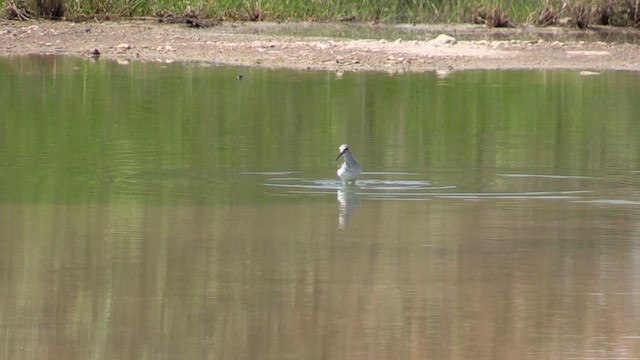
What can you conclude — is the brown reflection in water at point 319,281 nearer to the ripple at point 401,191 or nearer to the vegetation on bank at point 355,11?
the ripple at point 401,191

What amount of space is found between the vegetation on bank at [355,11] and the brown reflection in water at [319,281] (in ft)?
45.9

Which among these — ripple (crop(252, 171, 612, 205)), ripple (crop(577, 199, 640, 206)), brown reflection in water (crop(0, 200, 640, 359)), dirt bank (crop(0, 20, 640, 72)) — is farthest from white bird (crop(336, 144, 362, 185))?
dirt bank (crop(0, 20, 640, 72))

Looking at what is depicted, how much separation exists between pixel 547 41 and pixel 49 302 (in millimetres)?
15351

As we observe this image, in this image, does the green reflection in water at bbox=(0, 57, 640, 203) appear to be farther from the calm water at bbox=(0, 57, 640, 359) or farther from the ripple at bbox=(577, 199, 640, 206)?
the ripple at bbox=(577, 199, 640, 206)

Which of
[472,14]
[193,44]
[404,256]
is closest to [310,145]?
[404,256]

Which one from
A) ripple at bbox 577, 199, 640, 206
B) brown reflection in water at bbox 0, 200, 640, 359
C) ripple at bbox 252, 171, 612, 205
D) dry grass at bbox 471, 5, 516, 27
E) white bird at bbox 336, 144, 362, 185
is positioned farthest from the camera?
dry grass at bbox 471, 5, 516, 27

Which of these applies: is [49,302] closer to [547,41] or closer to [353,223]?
[353,223]

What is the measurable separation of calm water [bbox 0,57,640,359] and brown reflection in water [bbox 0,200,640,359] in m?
0.02

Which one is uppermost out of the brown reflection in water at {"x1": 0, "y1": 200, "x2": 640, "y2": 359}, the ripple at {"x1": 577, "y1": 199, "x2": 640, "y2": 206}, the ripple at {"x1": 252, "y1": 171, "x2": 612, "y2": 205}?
the brown reflection in water at {"x1": 0, "y1": 200, "x2": 640, "y2": 359}

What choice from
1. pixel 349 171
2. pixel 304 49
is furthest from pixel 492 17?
pixel 349 171

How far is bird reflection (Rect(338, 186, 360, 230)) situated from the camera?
29.0 ft

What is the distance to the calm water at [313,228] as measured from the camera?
6336 millimetres

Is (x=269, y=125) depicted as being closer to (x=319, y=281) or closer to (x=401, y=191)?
(x=401, y=191)

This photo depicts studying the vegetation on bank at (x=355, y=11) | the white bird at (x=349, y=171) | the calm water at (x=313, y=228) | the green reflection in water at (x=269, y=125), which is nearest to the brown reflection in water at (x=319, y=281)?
the calm water at (x=313, y=228)
